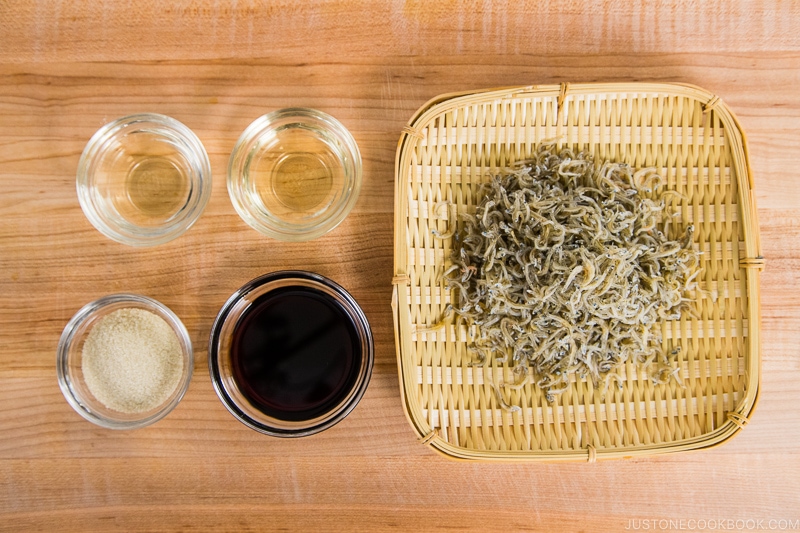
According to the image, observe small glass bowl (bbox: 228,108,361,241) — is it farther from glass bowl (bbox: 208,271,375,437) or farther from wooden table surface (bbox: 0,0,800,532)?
glass bowl (bbox: 208,271,375,437)

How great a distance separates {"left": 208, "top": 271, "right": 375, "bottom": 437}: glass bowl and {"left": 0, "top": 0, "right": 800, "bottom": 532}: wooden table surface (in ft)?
0.36

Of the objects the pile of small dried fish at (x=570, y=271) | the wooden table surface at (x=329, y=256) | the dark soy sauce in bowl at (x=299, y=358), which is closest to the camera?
the pile of small dried fish at (x=570, y=271)

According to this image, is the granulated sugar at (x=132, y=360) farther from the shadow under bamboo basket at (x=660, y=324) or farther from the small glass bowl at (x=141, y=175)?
the shadow under bamboo basket at (x=660, y=324)

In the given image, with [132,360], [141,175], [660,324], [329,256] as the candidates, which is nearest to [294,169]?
[329,256]

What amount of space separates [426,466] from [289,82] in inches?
49.6

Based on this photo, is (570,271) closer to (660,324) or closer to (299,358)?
(660,324)

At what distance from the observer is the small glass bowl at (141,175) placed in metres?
1.53

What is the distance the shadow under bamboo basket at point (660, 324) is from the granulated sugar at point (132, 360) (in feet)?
2.36

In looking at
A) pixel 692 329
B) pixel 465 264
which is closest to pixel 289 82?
pixel 465 264

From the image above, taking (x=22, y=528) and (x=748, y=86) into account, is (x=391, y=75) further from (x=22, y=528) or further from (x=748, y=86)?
(x=22, y=528)

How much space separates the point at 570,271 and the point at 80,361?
1.45 m

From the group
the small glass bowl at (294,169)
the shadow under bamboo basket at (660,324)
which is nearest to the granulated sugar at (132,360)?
the small glass bowl at (294,169)

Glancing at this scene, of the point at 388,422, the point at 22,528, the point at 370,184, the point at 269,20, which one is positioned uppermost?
the point at 269,20

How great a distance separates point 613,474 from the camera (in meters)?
1.60
